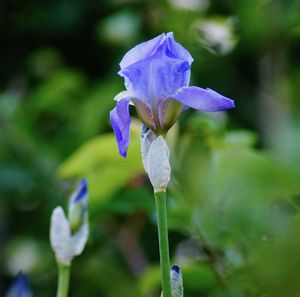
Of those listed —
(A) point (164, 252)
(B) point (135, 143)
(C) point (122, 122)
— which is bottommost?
(A) point (164, 252)

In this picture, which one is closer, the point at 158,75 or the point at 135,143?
the point at 158,75

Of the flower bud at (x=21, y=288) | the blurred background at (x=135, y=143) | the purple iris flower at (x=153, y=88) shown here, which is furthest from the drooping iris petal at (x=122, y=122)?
the flower bud at (x=21, y=288)

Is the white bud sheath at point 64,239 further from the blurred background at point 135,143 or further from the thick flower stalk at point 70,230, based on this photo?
the blurred background at point 135,143

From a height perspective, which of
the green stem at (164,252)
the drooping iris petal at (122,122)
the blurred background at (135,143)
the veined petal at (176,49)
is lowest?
the green stem at (164,252)

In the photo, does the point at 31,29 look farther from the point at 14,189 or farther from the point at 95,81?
the point at 14,189

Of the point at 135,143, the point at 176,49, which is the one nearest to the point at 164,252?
the point at 176,49

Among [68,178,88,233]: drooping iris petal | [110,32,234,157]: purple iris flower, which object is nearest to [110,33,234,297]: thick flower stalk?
[110,32,234,157]: purple iris flower

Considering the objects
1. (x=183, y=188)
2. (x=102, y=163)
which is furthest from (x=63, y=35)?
(x=183, y=188)

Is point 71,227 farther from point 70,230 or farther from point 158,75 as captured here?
point 158,75
